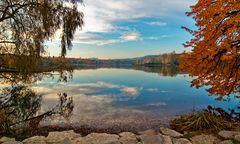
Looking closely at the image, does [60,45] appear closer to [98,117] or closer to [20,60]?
[20,60]

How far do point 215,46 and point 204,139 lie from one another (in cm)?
303

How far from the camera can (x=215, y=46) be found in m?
7.14

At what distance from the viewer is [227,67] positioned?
8.04 metres

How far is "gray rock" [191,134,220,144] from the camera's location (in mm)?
5934

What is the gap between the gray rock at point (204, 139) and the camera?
5934 millimetres

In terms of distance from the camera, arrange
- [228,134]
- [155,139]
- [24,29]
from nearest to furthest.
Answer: [155,139], [228,134], [24,29]

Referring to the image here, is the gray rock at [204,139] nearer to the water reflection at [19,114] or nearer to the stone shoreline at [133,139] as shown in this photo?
the stone shoreline at [133,139]

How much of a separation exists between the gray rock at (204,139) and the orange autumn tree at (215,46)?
2.38 meters

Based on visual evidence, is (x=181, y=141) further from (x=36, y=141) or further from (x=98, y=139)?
(x=36, y=141)

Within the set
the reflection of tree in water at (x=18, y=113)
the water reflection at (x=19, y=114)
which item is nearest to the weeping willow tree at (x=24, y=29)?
the reflection of tree in water at (x=18, y=113)

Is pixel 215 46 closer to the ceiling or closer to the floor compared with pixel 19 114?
closer to the ceiling

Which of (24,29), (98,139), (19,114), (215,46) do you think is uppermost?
(24,29)

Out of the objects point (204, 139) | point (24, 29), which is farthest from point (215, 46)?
point (24, 29)

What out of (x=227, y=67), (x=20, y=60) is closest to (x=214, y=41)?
(x=227, y=67)
